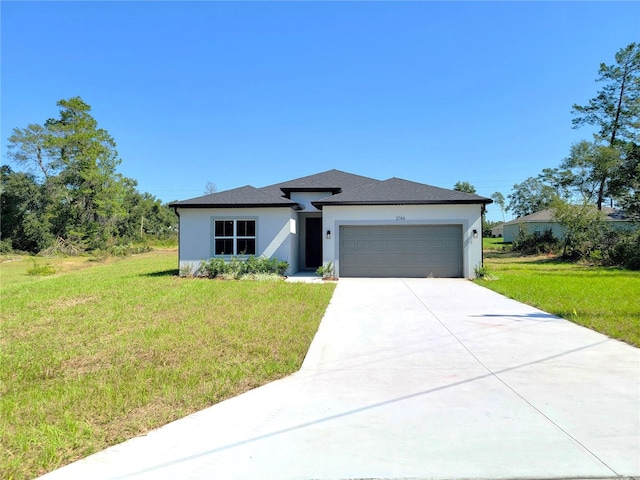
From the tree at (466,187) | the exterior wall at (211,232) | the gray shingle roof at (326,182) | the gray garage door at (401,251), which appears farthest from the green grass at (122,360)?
the tree at (466,187)

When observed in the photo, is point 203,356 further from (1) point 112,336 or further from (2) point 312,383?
(1) point 112,336

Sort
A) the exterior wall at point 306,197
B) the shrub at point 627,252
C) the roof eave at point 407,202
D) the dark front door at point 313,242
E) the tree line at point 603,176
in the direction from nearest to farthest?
the roof eave at point 407,202, the exterior wall at point 306,197, the dark front door at point 313,242, the shrub at point 627,252, the tree line at point 603,176

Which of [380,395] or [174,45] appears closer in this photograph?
[380,395]

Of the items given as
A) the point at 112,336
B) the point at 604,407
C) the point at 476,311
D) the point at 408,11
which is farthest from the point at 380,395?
the point at 408,11

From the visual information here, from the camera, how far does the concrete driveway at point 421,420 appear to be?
263 centimetres

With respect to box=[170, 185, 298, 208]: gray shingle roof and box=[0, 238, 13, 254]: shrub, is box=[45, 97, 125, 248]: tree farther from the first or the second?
box=[170, 185, 298, 208]: gray shingle roof

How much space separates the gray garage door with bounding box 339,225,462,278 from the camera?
14664mm

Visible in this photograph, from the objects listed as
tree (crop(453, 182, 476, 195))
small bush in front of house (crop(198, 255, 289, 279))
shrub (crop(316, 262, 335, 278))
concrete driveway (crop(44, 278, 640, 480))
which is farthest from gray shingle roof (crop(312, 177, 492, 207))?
tree (crop(453, 182, 476, 195))

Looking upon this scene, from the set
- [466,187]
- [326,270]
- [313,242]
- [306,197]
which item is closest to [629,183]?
[313,242]

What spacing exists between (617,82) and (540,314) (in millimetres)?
35422

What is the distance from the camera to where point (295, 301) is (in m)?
9.37

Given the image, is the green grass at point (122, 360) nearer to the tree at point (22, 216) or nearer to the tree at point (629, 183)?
the tree at point (629, 183)

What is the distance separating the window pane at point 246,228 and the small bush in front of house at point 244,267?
1.04m

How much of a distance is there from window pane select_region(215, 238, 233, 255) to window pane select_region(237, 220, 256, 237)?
53 cm
